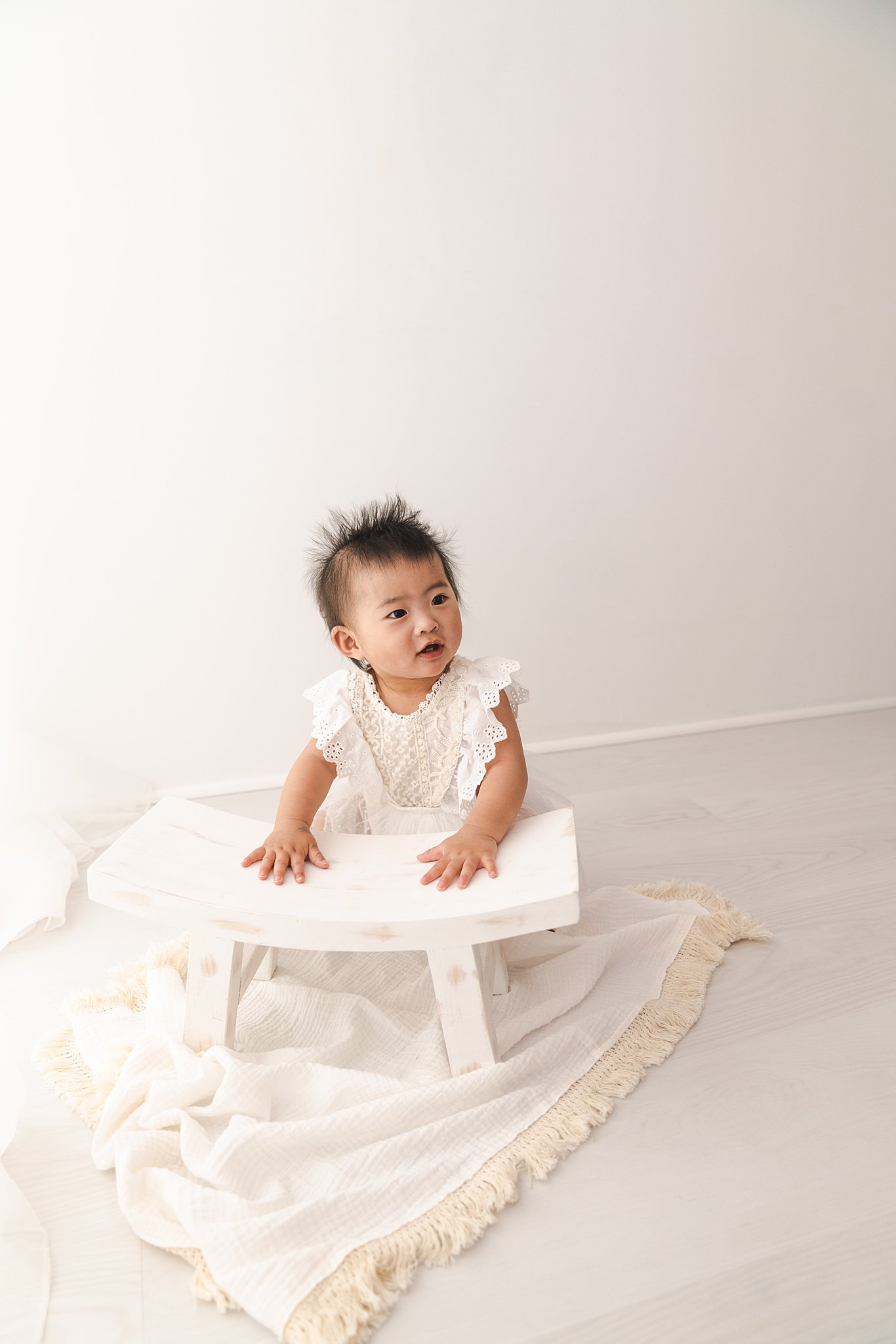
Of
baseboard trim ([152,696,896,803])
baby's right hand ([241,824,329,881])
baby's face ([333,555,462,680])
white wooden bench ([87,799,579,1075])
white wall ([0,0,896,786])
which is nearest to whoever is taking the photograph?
white wooden bench ([87,799,579,1075])

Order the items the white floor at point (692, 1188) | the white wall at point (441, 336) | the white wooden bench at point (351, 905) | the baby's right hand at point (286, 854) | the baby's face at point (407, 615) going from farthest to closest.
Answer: the white wall at point (441, 336) → the baby's face at point (407, 615) → the baby's right hand at point (286, 854) → the white wooden bench at point (351, 905) → the white floor at point (692, 1188)

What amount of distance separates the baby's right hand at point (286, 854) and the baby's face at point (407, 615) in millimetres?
253

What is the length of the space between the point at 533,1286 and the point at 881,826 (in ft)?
3.79

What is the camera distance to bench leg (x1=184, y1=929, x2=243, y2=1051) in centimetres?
107

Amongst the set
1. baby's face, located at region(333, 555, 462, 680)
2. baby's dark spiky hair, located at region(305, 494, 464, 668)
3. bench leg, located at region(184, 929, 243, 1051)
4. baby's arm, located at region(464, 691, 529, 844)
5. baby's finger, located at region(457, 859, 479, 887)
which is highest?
baby's dark spiky hair, located at region(305, 494, 464, 668)

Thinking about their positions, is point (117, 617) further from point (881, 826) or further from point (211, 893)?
point (881, 826)

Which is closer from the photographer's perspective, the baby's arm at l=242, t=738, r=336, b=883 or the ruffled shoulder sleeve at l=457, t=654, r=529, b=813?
the baby's arm at l=242, t=738, r=336, b=883

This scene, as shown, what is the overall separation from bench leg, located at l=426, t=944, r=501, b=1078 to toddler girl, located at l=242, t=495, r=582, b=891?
0.19m

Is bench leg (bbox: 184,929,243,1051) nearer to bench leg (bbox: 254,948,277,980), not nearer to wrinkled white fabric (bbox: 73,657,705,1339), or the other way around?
wrinkled white fabric (bbox: 73,657,705,1339)

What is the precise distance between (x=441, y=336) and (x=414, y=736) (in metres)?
0.96

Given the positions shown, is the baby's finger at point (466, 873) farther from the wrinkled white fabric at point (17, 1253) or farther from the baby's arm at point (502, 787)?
the wrinkled white fabric at point (17, 1253)

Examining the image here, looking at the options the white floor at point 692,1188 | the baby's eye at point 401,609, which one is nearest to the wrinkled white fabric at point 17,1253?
the white floor at point 692,1188

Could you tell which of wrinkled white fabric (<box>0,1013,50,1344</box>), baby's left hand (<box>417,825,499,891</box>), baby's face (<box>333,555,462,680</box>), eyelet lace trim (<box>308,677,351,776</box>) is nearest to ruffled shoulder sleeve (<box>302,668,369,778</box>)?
eyelet lace trim (<box>308,677,351,776</box>)

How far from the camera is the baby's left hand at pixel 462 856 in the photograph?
107 cm
